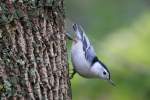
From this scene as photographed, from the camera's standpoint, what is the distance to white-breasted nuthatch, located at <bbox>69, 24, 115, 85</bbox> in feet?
19.1

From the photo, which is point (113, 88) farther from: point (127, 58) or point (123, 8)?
point (123, 8)

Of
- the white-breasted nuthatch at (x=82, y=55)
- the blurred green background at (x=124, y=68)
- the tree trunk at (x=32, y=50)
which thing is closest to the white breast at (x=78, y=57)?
the white-breasted nuthatch at (x=82, y=55)

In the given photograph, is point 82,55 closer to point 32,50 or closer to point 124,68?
point 124,68

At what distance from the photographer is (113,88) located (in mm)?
6363

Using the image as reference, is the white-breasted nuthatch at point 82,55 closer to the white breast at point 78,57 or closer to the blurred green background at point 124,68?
the white breast at point 78,57

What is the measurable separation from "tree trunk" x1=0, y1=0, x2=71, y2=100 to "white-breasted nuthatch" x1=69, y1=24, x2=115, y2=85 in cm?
177

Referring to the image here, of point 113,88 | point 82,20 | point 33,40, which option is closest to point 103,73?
point 113,88

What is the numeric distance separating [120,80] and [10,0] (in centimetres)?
289

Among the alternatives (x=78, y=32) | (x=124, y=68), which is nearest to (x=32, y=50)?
(x=78, y=32)

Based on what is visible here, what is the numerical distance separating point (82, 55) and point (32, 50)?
2163 mm

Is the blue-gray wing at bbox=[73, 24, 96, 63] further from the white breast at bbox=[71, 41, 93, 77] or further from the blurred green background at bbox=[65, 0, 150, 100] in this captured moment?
the blurred green background at bbox=[65, 0, 150, 100]

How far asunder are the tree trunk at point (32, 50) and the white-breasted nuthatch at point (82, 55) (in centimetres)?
177

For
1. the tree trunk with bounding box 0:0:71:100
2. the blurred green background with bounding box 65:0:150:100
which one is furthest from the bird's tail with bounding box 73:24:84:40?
the tree trunk with bounding box 0:0:71:100

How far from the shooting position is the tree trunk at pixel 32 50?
11.8 feet
